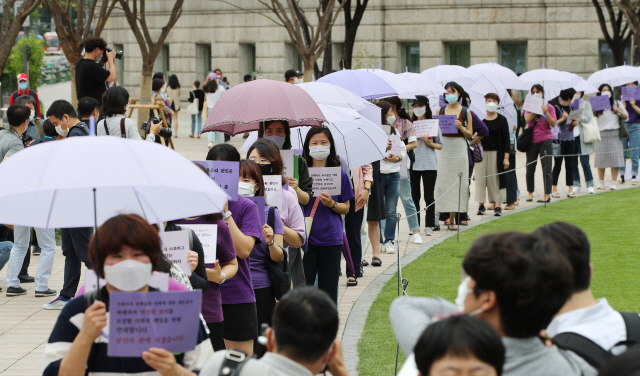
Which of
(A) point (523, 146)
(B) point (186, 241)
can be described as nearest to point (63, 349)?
(B) point (186, 241)

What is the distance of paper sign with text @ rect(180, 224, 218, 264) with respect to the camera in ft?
16.2

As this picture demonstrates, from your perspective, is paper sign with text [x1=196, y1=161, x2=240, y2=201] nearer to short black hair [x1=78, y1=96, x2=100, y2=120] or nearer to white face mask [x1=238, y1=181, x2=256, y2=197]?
white face mask [x1=238, y1=181, x2=256, y2=197]

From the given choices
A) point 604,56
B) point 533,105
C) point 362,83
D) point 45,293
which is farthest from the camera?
point 604,56

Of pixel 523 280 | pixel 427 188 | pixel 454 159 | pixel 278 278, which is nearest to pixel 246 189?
pixel 278 278

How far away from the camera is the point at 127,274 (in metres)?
3.27

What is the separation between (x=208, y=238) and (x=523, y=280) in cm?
271

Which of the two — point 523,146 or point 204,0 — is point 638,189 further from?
point 204,0

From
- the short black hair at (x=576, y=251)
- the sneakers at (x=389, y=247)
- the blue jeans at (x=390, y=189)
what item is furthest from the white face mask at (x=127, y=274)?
the sneakers at (x=389, y=247)

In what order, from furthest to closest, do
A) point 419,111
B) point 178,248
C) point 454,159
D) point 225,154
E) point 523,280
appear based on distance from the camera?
1. point 454,159
2. point 419,111
3. point 225,154
4. point 178,248
5. point 523,280

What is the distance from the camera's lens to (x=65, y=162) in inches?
133

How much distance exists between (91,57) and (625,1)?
718 inches

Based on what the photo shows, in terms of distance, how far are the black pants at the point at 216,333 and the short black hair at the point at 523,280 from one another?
110 inches

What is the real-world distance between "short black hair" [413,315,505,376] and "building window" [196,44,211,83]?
120ft

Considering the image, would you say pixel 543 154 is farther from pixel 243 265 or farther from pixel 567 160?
pixel 243 265
